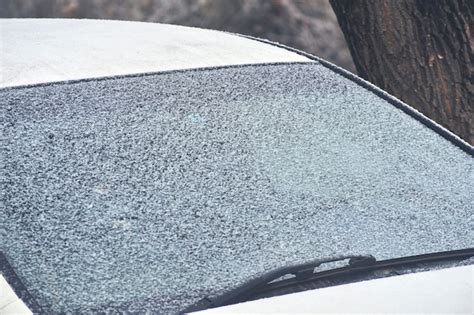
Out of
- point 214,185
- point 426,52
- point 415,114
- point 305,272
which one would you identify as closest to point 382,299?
point 305,272

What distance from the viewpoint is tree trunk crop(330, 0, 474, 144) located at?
12.3 feet

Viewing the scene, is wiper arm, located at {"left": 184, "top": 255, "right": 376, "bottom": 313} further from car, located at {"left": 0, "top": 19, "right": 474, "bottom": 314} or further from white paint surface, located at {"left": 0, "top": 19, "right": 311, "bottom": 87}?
white paint surface, located at {"left": 0, "top": 19, "right": 311, "bottom": 87}

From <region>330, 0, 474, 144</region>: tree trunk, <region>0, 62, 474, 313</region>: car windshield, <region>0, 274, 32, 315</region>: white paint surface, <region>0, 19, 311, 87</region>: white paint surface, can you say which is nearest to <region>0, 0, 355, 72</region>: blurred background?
<region>330, 0, 474, 144</region>: tree trunk

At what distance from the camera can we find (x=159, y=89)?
255 centimetres

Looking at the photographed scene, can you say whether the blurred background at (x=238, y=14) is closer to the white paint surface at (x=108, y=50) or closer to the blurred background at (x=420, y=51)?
the blurred background at (x=420, y=51)

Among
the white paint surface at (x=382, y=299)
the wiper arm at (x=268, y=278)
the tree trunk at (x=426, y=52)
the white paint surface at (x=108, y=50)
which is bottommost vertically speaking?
the white paint surface at (x=382, y=299)

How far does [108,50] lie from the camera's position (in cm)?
274

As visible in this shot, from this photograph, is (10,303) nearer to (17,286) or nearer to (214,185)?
(17,286)

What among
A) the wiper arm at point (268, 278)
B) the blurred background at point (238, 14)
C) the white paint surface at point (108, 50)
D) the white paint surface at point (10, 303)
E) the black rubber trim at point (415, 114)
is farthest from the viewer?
the blurred background at point (238, 14)

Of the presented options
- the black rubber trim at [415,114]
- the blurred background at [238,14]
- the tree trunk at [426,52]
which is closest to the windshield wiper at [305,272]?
the black rubber trim at [415,114]

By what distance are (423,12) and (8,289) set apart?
245cm

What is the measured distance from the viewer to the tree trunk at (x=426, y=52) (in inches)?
148

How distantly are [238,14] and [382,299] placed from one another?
18.0 feet

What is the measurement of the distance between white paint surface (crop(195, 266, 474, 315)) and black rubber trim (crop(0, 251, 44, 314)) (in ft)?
1.01
